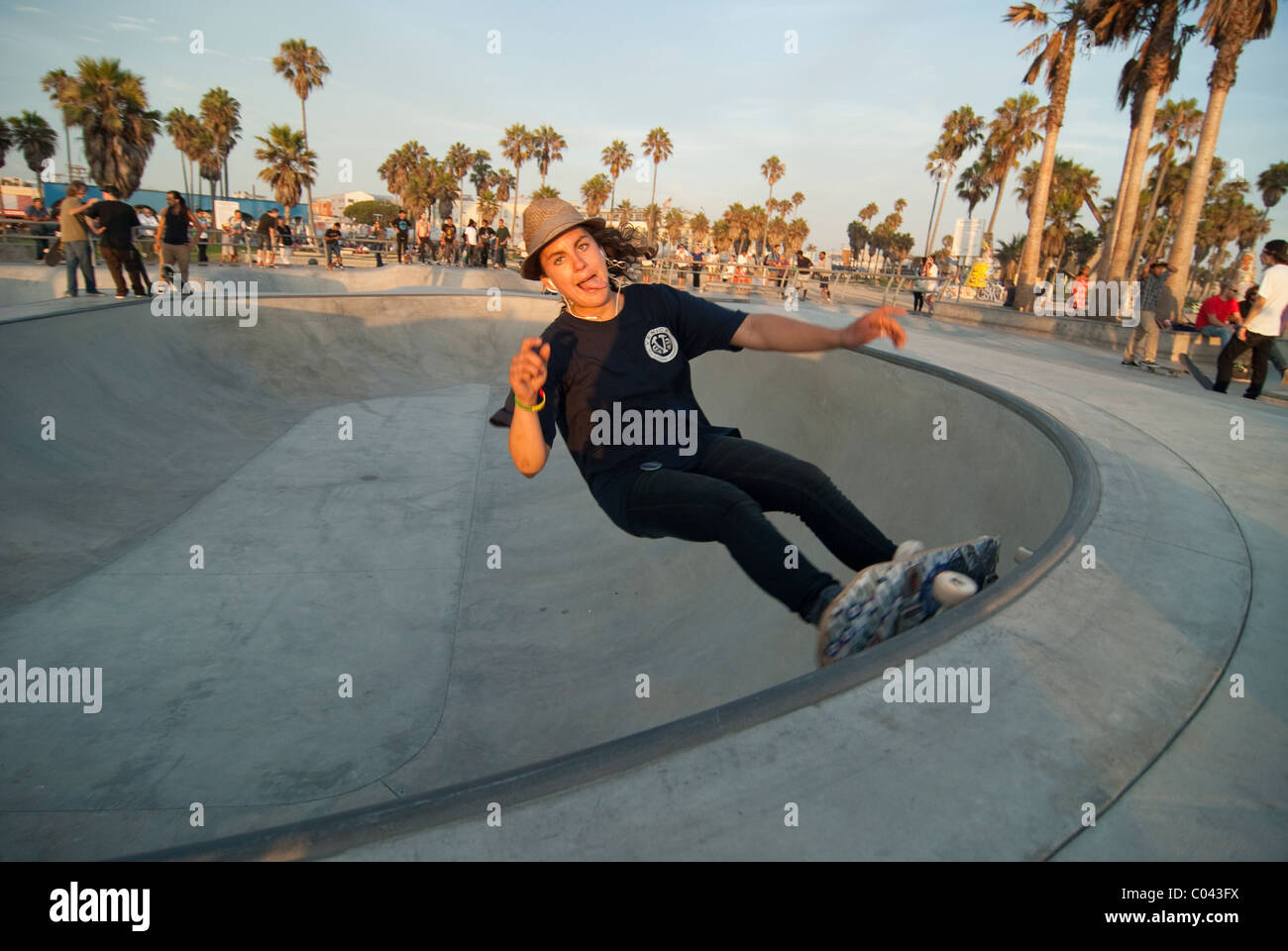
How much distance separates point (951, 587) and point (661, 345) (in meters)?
1.55

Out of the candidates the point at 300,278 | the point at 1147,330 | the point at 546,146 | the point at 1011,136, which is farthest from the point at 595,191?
the point at 1147,330

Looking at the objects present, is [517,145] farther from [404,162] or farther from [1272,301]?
[1272,301]

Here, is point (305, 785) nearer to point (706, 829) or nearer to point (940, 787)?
point (706, 829)

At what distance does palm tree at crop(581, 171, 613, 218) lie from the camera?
76.7 metres

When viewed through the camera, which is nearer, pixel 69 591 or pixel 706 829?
pixel 706 829

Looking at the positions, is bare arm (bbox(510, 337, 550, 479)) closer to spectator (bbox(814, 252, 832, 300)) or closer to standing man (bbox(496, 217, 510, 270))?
spectator (bbox(814, 252, 832, 300))

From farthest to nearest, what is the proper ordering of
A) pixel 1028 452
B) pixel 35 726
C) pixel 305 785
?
1. pixel 1028 452
2. pixel 35 726
3. pixel 305 785

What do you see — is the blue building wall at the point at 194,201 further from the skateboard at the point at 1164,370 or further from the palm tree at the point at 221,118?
the skateboard at the point at 1164,370

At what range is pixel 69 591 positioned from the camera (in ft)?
15.3

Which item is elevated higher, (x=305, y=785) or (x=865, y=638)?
(x=865, y=638)

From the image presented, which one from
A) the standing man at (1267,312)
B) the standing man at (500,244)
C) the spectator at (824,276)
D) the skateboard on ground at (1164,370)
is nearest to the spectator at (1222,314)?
the skateboard on ground at (1164,370)

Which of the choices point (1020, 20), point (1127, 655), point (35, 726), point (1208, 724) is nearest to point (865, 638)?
point (1127, 655)

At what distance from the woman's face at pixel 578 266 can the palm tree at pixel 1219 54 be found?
14.0 m
